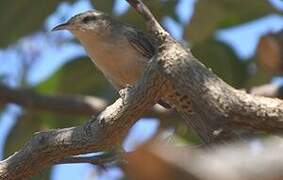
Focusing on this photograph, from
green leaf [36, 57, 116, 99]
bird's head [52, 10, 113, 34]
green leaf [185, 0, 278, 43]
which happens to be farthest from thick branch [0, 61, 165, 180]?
green leaf [36, 57, 116, 99]

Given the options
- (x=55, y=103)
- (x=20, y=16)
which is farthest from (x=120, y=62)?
(x=20, y=16)

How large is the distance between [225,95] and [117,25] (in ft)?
7.78

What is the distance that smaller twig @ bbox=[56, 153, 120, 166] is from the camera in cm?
203

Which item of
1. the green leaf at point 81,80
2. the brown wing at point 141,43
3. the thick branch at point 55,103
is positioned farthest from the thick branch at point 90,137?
the green leaf at point 81,80

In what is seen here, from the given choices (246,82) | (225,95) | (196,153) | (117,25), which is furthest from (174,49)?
(246,82)

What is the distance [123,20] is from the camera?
452 cm

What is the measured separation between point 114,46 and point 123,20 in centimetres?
96

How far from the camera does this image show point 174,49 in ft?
5.70

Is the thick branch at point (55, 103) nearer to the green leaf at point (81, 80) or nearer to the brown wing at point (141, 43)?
the green leaf at point (81, 80)

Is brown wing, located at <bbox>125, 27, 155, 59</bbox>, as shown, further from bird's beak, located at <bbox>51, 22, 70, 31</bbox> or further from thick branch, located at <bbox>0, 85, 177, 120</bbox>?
thick branch, located at <bbox>0, 85, 177, 120</bbox>

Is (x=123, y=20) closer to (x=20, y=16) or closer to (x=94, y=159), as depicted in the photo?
(x=20, y=16)

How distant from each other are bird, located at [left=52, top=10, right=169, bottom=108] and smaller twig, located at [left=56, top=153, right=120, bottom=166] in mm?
1097

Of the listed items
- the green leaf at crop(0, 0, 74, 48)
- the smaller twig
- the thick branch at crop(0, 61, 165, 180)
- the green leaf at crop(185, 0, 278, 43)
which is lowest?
the green leaf at crop(185, 0, 278, 43)

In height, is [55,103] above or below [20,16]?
below
